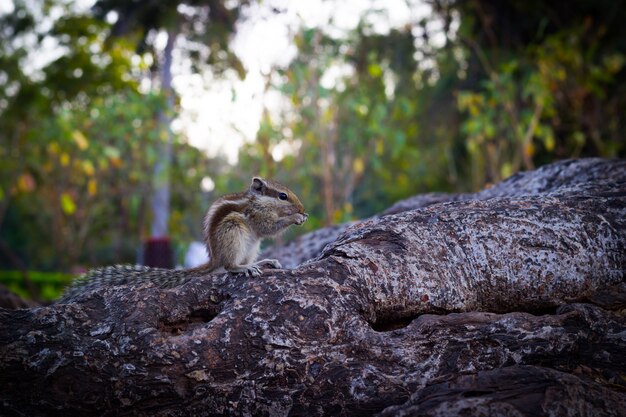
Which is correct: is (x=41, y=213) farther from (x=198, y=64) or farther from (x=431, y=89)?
(x=431, y=89)

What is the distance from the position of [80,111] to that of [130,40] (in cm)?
298

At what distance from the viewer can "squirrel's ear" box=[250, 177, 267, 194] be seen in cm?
481

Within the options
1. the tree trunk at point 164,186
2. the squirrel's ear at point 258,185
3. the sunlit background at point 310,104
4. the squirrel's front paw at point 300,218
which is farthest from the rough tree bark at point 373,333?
the tree trunk at point 164,186

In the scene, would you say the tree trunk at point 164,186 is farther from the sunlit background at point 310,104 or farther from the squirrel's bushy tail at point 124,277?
the squirrel's bushy tail at point 124,277

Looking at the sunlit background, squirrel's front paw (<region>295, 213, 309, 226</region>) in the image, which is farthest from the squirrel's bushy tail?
the sunlit background

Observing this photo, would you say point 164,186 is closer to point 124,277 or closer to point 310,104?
point 310,104

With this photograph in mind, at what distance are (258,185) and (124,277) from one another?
1276 mm

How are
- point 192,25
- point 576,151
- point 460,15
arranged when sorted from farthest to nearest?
1. point 192,25
2. point 460,15
3. point 576,151

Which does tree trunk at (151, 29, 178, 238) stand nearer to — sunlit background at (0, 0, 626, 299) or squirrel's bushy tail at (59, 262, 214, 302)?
sunlit background at (0, 0, 626, 299)

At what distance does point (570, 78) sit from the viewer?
12.8m

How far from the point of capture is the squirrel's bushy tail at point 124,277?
3844 mm

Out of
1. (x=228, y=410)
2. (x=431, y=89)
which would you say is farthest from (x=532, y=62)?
(x=228, y=410)

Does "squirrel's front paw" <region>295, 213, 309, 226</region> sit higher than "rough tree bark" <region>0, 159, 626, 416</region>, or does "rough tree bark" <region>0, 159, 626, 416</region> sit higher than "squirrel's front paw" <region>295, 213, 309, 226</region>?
"squirrel's front paw" <region>295, 213, 309, 226</region>

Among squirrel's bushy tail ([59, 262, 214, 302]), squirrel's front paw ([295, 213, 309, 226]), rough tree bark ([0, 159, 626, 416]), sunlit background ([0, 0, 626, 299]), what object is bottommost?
rough tree bark ([0, 159, 626, 416])
